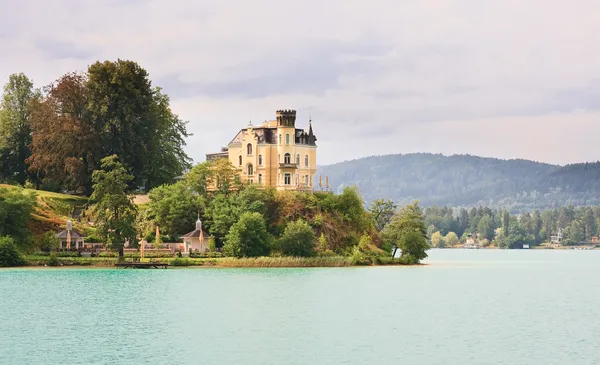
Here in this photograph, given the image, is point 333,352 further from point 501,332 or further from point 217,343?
point 501,332

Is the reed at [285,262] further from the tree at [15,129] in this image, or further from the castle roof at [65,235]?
the tree at [15,129]

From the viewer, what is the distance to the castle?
106938 mm

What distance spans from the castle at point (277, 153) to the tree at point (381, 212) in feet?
39.7

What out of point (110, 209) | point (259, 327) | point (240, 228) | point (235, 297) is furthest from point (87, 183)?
point (259, 327)

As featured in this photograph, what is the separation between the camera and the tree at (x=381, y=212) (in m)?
119

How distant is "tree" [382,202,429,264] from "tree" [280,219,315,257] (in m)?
11.3

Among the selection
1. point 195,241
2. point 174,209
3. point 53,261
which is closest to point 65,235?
point 53,261

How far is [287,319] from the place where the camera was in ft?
183

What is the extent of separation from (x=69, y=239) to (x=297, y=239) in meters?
21.5

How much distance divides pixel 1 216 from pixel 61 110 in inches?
826

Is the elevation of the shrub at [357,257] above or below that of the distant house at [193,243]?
below

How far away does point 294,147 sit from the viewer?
107250mm

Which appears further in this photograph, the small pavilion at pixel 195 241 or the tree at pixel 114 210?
the small pavilion at pixel 195 241

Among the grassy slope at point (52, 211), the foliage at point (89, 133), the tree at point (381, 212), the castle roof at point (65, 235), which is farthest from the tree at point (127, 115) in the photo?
the tree at point (381, 212)
